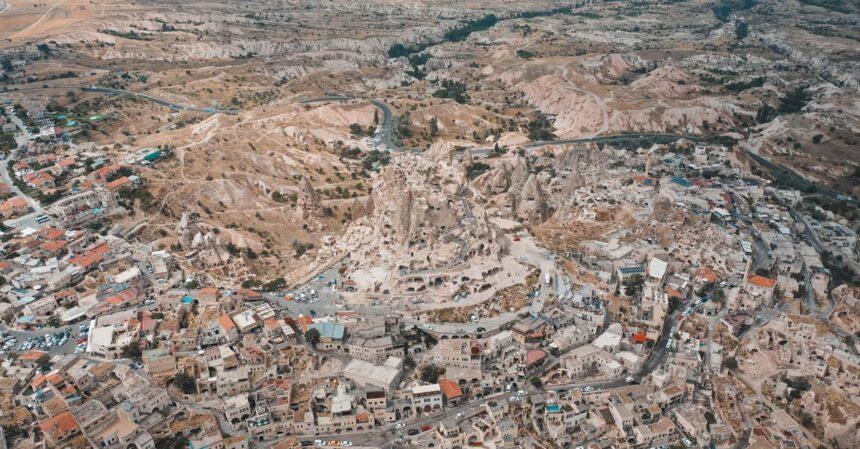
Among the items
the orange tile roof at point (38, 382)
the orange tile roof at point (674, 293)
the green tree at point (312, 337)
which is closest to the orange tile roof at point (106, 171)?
the orange tile roof at point (38, 382)

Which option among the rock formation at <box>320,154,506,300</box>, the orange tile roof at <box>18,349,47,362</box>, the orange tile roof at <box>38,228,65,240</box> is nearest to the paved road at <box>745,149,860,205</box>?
the rock formation at <box>320,154,506,300</box>

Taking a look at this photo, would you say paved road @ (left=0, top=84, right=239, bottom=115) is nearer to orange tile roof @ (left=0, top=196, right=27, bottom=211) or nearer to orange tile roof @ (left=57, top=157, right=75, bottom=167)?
orange tile roof @ (left=57, top=157, right=75, bottom=167)

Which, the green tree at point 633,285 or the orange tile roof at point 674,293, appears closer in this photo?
the orange tile roof at point 674,293

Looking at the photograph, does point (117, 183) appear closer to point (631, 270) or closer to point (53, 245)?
point (53, 245)

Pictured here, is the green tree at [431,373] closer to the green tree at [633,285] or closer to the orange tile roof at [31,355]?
the green tree at [633,285]

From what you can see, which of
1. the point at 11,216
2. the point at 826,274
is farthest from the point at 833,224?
the point at 11,216
